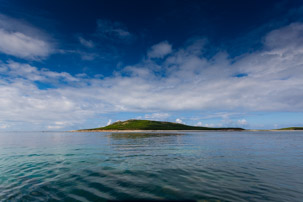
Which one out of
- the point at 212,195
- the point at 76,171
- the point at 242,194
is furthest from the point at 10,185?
the point at 242,194

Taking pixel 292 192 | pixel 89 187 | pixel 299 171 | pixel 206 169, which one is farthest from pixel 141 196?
pixel 299 171

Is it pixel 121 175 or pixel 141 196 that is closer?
pixel 141 196

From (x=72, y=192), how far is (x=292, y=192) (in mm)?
16530

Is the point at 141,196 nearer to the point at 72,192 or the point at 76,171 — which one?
the point at 72,192

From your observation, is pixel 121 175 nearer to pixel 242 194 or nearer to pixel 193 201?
pixel 193 201

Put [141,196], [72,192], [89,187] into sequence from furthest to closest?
1. [89,187]
2. [72,192]
3. [141,196]

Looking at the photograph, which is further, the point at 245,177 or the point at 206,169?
the point at 206,169

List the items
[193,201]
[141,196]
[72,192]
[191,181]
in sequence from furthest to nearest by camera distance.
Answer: [191,181] → [72,192] → [141,196] → [193,201]

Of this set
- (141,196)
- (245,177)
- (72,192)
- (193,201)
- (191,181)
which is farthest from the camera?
(245,177)

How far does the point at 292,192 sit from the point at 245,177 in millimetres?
3668

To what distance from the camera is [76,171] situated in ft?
57.0

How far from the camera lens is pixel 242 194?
440 inches

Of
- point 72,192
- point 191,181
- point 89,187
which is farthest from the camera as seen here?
point 191,181

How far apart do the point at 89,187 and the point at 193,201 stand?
8.17m
